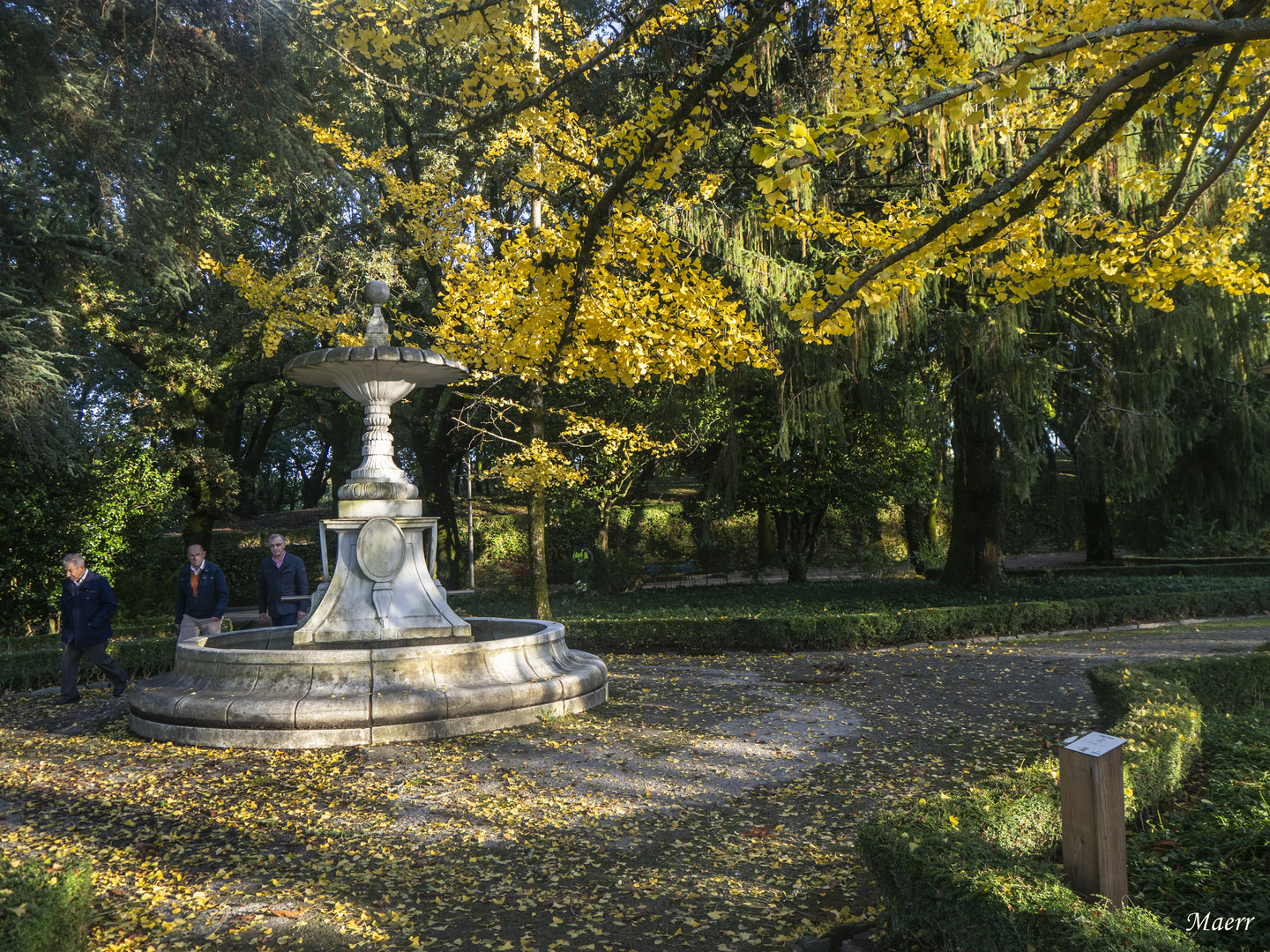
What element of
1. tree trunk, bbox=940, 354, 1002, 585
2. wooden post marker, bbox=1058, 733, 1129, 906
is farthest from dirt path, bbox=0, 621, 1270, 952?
tree trunk, bbox=940, 354, 1002, 585

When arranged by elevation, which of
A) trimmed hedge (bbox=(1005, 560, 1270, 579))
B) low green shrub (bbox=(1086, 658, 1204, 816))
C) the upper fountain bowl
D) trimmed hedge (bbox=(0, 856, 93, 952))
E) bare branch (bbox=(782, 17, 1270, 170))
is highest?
bare branch (bbox=(782, 17, 1270, 170))

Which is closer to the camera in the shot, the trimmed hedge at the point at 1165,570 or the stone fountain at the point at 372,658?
the stone fountain at the point at 372,658

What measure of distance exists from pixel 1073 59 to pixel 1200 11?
0.74 m

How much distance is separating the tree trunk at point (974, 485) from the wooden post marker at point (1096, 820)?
37.3ft

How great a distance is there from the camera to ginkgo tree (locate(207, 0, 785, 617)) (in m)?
5.73

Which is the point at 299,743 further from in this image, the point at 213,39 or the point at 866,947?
the point at 213,39

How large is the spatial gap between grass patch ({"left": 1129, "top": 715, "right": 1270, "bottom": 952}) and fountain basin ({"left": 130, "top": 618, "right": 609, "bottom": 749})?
185 inches

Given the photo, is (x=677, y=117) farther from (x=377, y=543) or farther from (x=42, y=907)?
(x=377, y=543)

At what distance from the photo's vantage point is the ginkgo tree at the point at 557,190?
5.73 m

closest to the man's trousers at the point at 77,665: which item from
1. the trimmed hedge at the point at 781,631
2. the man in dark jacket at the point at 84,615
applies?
the man in dark jacket at the point at 84,615

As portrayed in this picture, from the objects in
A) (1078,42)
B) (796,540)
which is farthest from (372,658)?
(796,540)

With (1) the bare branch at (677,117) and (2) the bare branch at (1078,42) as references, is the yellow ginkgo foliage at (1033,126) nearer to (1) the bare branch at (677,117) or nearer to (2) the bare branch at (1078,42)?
(2) the bare branch at (1078,42)

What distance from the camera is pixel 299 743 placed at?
6.79 metres

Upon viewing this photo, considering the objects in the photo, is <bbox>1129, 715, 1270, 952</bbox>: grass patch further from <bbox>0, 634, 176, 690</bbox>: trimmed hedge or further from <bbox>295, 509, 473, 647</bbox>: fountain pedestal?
<bbox>0, 634, 176, 690</bbox>: trimmed hedge
